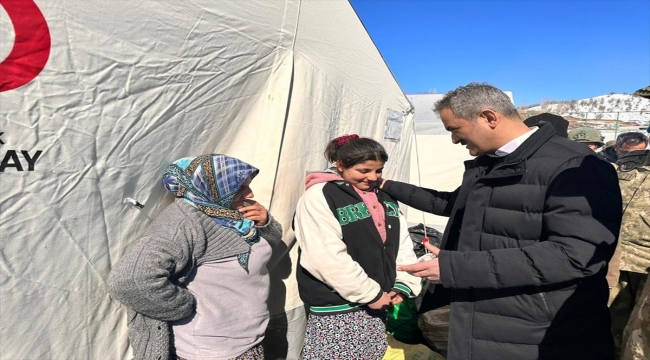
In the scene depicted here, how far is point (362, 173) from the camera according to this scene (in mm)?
2232

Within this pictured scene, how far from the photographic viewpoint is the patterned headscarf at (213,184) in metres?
1.72

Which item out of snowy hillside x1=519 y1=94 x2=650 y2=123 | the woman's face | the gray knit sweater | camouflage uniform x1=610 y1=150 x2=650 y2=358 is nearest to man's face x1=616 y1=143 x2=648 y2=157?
camouflage uniform x1=610 y1=150 x2=650 y2=358

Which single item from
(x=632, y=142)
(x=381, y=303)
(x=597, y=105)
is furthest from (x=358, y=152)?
(x=597, y=105)

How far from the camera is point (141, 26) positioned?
1688mm

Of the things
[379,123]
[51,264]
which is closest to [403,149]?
[379,123]

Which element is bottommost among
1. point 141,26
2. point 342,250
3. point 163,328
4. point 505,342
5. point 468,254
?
point 163,328

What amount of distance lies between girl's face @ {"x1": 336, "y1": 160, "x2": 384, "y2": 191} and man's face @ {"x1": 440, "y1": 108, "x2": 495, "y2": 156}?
A: 20.4 inches

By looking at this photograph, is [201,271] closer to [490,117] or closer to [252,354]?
[252,354]

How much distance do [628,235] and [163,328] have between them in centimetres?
376

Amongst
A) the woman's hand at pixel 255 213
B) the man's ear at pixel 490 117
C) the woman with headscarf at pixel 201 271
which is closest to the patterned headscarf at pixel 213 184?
the woman with headscarf at pixel 201 271

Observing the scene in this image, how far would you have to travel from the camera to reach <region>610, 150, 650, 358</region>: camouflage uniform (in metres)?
3.12

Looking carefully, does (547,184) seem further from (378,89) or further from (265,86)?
(378,89)

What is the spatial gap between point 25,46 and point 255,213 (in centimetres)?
117

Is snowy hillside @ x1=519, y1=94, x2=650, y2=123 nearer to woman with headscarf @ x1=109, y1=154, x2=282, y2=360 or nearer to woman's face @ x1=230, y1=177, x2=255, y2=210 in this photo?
woman's face @ x1=230, y1=177, x2=255, y2=210
